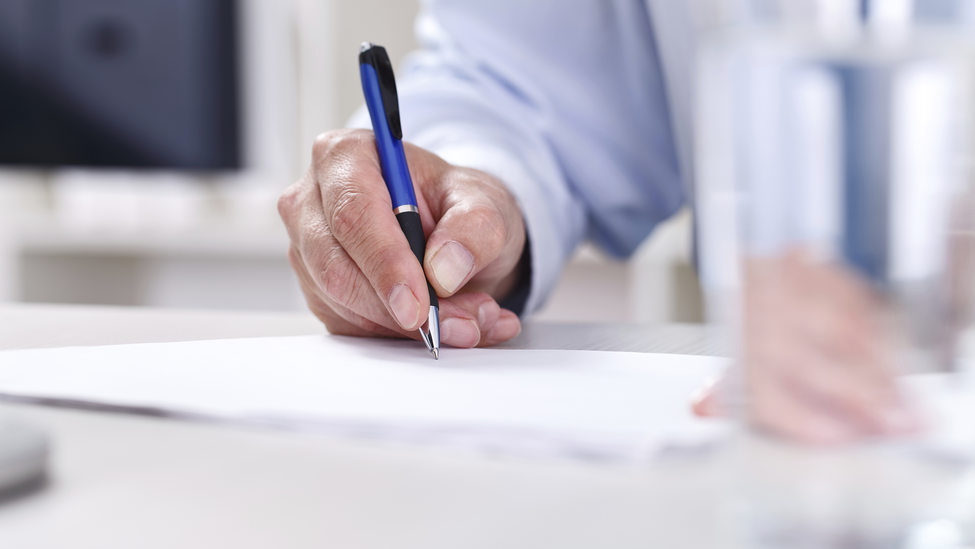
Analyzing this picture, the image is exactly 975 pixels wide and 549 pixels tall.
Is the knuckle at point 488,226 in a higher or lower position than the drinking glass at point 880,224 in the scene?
lower

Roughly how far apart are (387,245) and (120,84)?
1.45 meters

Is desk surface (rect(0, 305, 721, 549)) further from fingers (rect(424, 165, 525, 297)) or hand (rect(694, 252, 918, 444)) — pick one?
fingers (rect(424, 165, 525, 297))

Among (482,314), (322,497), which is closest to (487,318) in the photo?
(482,314)

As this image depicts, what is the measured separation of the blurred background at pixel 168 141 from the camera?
142 centimetres

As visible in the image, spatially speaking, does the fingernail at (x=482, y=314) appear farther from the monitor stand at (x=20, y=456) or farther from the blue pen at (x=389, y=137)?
the monitor stand at (x=20, y=456)

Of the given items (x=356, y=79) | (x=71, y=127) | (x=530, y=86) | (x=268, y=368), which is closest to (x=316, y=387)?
(x=268, y=368)

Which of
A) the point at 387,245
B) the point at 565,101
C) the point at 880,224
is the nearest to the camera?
the point at 880,224

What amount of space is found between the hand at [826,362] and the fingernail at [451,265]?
0.21 metres

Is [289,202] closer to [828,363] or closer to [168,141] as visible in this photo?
[828,363]

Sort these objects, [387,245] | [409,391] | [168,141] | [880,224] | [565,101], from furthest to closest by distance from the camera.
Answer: [168,141] < [565,101] < [387,245] < [409,391] < [880,224]

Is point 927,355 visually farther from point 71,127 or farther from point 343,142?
point 71,127

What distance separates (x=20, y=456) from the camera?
17 cm

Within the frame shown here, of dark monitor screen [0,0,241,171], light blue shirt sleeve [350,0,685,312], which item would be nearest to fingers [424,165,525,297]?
light blue shirt sleeve [350,0,685,312]

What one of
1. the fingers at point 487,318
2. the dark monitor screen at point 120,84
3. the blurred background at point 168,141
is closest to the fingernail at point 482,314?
the fingers at point 487,318
